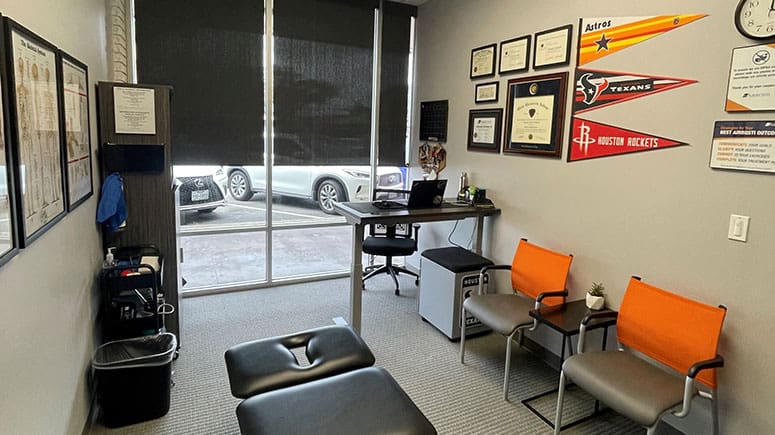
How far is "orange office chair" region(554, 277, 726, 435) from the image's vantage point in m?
1.94

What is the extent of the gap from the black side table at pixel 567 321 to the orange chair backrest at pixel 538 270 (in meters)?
0.15

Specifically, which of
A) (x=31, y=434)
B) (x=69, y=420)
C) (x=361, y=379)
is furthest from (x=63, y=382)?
(x=361, y=379)

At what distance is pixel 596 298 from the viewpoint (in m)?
2.66

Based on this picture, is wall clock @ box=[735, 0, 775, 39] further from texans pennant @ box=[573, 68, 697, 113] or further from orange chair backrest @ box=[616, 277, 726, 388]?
orange chair backrest @ box=[616, 277, 726, 388]

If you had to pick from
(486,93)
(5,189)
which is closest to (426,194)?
(486,93)

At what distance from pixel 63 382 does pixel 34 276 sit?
59 centimetres

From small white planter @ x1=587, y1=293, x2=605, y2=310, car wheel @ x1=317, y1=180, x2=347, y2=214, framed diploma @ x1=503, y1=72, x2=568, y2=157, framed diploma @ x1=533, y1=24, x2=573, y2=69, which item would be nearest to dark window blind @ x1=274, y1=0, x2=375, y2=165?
car wheel @ x1=317, y1=180, x2=347, y2=214

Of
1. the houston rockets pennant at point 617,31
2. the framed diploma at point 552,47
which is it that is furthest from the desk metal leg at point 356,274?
Answer: the houston rockets pennant at point 617,31

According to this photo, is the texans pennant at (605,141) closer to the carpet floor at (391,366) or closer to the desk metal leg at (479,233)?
the desk metal leg at (479,233)

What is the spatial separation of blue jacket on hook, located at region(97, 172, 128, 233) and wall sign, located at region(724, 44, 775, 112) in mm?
3285

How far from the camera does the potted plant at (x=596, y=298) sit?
2.66 m

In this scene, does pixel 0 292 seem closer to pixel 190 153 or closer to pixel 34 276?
pixel 34 276

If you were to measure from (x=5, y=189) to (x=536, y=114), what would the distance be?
9.60ft

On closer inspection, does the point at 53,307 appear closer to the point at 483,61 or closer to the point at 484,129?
the point at 484,129
